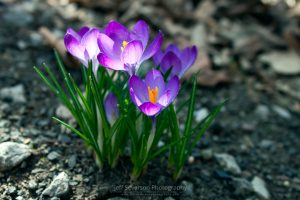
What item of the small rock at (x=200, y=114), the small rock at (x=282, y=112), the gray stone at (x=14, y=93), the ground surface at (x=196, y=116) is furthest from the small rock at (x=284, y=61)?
the gray stone at (x=14, y=93)

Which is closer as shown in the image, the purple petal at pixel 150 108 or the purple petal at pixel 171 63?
the purple petal at pixel 150 108

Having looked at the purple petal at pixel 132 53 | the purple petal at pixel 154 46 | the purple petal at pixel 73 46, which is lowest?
the purple petal at pixel 132 53

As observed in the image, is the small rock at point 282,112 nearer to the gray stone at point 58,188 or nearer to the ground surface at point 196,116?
the ground surface at point 196,116

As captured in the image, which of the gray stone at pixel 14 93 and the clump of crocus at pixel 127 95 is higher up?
the gray stone at pixel 14 93

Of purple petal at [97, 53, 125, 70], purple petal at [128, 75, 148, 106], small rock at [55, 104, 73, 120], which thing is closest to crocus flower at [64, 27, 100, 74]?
purple petal at [97, 53, 125, 70]

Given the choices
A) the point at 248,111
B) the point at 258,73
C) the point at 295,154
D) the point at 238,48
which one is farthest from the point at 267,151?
the point at 238,48

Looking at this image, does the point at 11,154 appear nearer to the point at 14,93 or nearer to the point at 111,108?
the point at 111,108

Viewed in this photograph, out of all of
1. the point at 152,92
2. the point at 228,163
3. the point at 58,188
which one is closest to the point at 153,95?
the point at 152,92

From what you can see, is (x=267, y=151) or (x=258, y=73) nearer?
(x=267, y=151)

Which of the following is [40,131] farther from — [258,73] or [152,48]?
[258,73]
